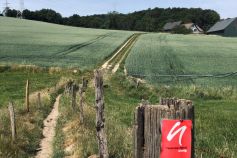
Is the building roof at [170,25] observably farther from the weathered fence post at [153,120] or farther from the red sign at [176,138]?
the red sign at [176,138]

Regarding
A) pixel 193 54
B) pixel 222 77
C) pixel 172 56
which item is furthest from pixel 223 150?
pixel 193 54

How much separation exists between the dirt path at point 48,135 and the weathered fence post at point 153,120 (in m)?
9.42

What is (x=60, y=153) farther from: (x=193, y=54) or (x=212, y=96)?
(x=193, y=54)

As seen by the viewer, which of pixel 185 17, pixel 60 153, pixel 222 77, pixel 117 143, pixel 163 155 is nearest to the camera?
pixel 163 155

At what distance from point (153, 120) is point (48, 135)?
44.0ft

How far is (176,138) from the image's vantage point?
4.64 m

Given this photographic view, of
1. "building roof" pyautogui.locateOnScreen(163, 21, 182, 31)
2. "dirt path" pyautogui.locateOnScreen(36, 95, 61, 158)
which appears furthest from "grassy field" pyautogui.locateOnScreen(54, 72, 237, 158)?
"building roof" pyautogui.locateOnScreen(163, 21, 182, 31)

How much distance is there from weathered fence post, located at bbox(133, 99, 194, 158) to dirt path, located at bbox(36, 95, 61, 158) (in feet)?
30.9

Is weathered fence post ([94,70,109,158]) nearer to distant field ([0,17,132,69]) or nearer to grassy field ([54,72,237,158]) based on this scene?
grassy field ([54,72,237,158])

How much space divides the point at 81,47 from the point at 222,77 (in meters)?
31.1

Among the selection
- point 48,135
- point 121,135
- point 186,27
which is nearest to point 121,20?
point 186,27

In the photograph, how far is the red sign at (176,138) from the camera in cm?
465

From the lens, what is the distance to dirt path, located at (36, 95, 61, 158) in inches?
584

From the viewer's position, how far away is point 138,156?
5004 millimetres
